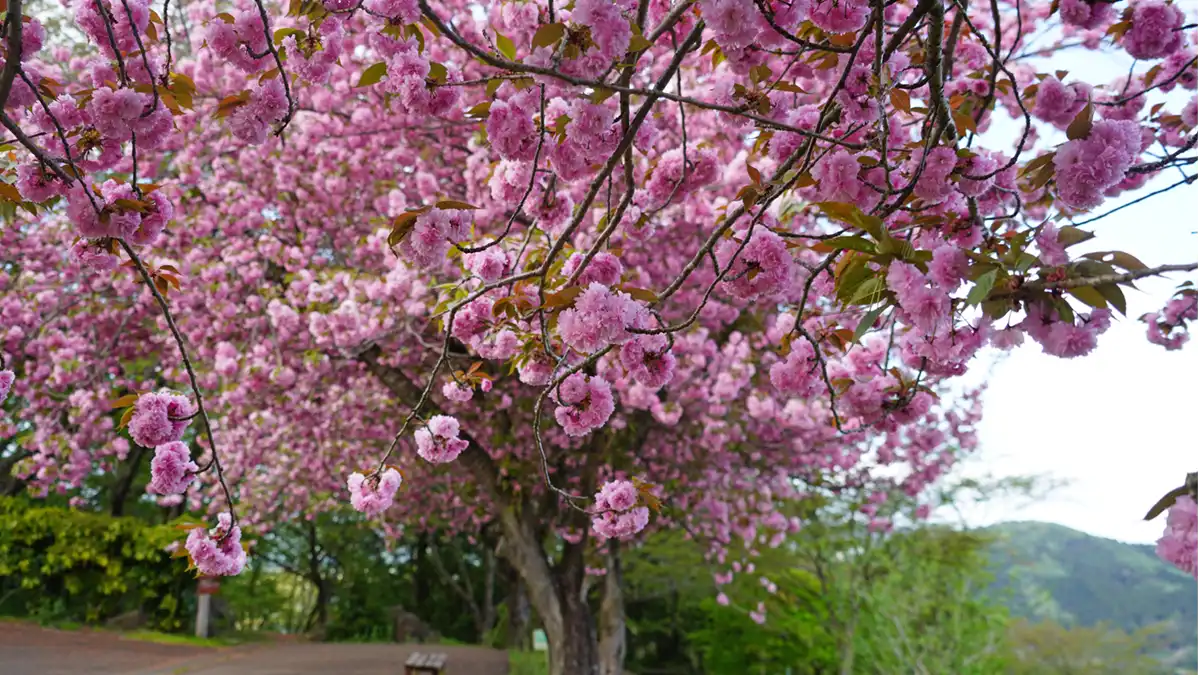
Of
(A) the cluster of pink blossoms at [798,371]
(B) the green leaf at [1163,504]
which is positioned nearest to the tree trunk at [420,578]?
(A) the cluster of pink blossoms at [798,371]

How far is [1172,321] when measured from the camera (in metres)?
2.50

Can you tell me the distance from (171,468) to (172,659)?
348 inches

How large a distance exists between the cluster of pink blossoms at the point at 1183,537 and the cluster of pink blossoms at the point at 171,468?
226 centimetres

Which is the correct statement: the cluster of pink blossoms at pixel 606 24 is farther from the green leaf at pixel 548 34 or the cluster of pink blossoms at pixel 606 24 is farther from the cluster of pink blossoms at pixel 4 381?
the cluster of pink blossoms at pixel 4 381

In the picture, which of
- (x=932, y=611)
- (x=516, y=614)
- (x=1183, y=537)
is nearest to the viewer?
(x=1183, y=537)

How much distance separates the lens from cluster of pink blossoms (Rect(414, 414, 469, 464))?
2445 mm

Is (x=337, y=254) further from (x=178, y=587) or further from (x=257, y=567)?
(x=257, y=567)

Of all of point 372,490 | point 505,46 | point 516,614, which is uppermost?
point 505,46

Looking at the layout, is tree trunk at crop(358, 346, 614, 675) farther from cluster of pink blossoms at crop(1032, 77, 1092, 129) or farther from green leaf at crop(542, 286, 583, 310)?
cluster of pink blossoms at crop(1032, 77, 1092, 129)

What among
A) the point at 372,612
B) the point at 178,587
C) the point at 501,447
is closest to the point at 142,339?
the point at 501,447

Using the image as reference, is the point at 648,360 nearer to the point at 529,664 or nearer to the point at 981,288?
the point at 981,288

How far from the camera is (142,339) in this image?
23.9 feet

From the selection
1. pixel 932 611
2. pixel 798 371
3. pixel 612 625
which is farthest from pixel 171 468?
pixel 932 611

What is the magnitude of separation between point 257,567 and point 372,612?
2812 mm
